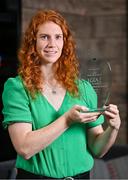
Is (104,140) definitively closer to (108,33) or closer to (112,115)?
(112,115)

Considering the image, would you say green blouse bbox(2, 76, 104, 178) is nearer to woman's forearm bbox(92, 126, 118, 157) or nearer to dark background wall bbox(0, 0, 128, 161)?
Result: woman's forearm bbox(92, 126, 118, 157)

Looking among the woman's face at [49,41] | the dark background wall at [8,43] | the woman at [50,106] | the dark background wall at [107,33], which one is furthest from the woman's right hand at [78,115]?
the dark background wall at [107,33]

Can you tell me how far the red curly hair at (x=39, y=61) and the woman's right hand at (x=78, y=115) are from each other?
72 millimetres

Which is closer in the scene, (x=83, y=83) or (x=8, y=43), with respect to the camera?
(x=83, y=83)

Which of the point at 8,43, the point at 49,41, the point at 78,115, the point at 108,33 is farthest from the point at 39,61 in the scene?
the point at 108,33

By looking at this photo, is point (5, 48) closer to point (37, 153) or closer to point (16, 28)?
point (16, 28)

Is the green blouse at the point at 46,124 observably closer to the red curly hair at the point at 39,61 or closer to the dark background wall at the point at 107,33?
the red curly hair at the point at 39,61

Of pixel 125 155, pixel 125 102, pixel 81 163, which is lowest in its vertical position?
pixel 125 155

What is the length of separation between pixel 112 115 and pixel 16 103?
9.2 inches

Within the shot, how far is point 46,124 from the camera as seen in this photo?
98cm

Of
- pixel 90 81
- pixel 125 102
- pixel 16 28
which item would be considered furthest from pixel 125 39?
pixel 90 81

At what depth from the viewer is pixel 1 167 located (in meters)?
2.33

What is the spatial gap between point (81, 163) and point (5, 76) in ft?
5.41

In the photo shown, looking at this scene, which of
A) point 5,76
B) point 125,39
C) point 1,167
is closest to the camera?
point 1,167
